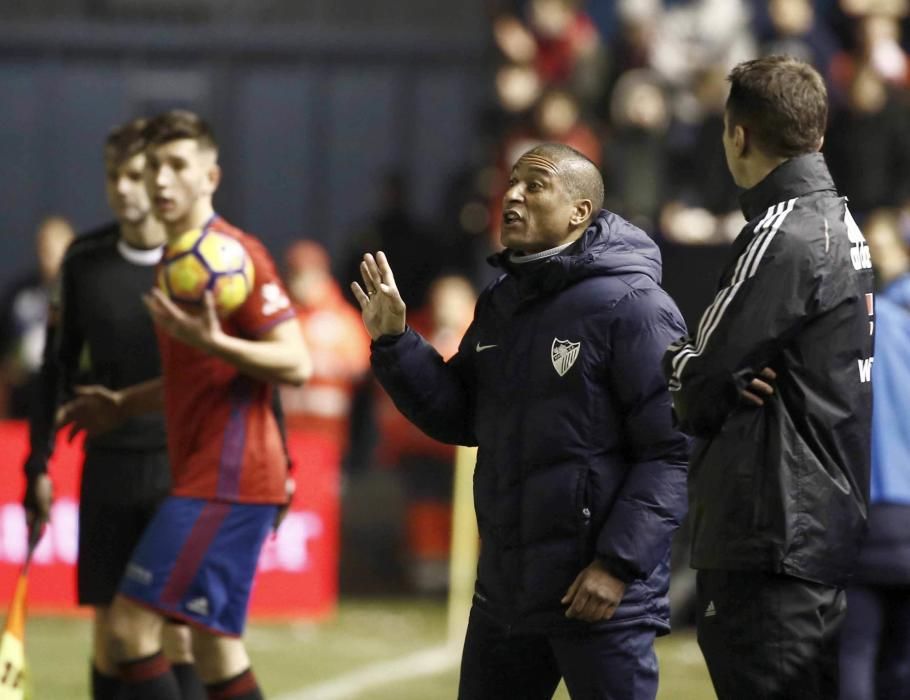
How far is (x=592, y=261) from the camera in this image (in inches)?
181

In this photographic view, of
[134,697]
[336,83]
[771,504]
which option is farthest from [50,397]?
[336,83]

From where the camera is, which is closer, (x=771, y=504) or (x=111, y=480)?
(x=771, y=504)

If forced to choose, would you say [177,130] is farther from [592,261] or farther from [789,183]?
[789,183]

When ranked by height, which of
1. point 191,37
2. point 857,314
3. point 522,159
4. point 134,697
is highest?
point 191,37

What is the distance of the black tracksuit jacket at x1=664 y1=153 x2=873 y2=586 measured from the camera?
4.30m

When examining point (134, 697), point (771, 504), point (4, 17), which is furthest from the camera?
point (4, 17)

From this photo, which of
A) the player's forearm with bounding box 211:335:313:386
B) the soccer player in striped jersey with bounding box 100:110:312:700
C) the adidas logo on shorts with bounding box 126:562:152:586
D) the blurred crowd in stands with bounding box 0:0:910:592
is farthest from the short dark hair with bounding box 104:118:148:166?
the blurred crowd in stands with bounding box 0:0:910:592

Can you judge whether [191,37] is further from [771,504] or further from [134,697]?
[771,504]

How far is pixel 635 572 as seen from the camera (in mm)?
4418

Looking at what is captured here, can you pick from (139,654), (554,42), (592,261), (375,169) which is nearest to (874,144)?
(554,42)

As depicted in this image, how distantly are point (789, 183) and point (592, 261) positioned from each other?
522 mm

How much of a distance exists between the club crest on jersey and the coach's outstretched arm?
0.37 meters

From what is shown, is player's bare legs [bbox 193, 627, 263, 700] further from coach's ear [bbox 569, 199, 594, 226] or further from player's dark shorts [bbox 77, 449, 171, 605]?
coach's ear [bbox 569, 199, 594, 226]

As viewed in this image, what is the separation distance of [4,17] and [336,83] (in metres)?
3.74
